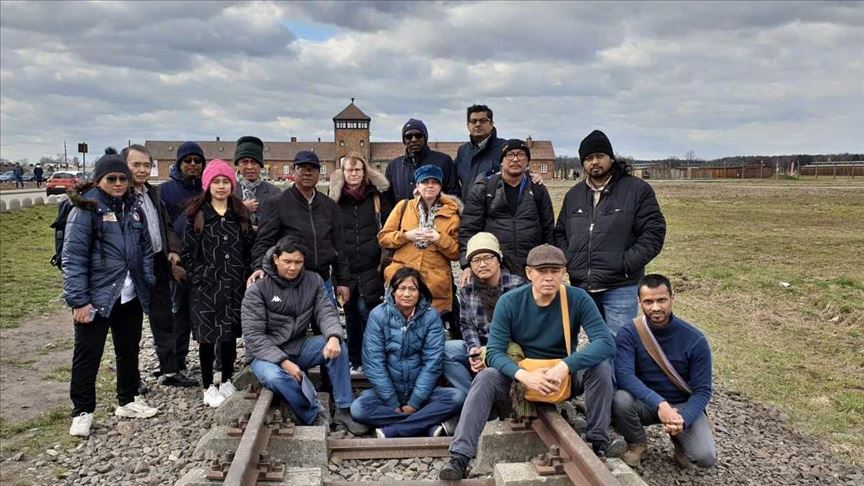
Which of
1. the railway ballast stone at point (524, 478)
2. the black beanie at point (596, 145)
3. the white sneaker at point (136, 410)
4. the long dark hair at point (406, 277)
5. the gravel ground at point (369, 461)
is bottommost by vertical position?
the gravel ground at point (369, 461)

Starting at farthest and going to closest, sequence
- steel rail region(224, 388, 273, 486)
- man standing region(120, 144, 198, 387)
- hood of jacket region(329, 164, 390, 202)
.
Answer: hood of jacket region(329, 164, 390, 202) < man standing region(120, 144, 198, 387) < steel rail region(224, 388, 273, 486)

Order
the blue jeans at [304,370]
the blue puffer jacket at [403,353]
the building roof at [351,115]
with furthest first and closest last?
the building roof at [351,115], the blue puffer jacket at [403,353], the blue jeans at [304,370]

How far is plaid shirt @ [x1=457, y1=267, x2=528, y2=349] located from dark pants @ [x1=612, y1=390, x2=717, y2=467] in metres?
1.21

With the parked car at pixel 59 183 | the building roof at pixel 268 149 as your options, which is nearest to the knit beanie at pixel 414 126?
the parked car at pixel 59 183

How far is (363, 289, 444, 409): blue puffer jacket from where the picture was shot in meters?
5.16

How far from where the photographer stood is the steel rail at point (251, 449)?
3.52 m

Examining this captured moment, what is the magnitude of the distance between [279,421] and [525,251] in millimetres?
2316

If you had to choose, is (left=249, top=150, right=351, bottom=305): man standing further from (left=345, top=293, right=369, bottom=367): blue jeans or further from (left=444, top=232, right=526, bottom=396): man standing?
(left=444, top=232, right=526, bottom=396): man standing

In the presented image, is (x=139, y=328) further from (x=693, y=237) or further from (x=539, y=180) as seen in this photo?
(x=693, y=237)

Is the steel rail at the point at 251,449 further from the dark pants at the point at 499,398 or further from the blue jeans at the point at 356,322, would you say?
the blue jeans at the point at 356,322

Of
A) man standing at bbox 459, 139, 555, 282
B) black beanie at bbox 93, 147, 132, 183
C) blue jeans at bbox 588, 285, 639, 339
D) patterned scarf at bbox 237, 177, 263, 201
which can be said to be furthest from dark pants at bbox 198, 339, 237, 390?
blue jeans at bbox 588, 285, 639, 339

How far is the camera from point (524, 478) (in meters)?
3.91

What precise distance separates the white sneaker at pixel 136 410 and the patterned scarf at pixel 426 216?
2572mm

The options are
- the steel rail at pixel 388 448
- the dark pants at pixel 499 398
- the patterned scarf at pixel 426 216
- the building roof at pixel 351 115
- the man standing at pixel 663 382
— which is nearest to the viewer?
the dark pants at pixel 499 398
